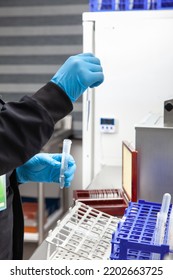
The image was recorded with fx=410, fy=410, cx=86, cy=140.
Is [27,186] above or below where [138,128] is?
below

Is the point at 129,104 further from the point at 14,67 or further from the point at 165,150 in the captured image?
the point at 14,67

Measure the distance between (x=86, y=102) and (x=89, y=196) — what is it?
38.9 inches

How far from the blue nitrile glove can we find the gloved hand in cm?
41

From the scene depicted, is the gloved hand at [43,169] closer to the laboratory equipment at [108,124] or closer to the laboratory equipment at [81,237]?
the laboratory equipment at [81,237]

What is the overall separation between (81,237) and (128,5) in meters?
1.77

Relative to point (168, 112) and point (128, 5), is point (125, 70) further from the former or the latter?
point (168, 112)

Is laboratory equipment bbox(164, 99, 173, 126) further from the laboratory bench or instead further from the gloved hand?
the laboratory bench

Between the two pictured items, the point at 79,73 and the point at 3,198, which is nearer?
the point at 79,73

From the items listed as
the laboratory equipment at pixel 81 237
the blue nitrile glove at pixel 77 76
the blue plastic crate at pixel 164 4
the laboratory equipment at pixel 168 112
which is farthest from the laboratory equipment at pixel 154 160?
the blue plastic crate at pixel 164 4

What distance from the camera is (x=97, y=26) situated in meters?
2.56

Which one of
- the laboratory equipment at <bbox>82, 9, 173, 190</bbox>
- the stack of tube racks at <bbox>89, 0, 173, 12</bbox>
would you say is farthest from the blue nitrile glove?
the stack of tube racks at <bbox>89, 0, 173, 12</bbox>

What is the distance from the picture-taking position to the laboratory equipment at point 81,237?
1.11m

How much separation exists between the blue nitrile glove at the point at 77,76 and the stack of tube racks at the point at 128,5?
1416mm
